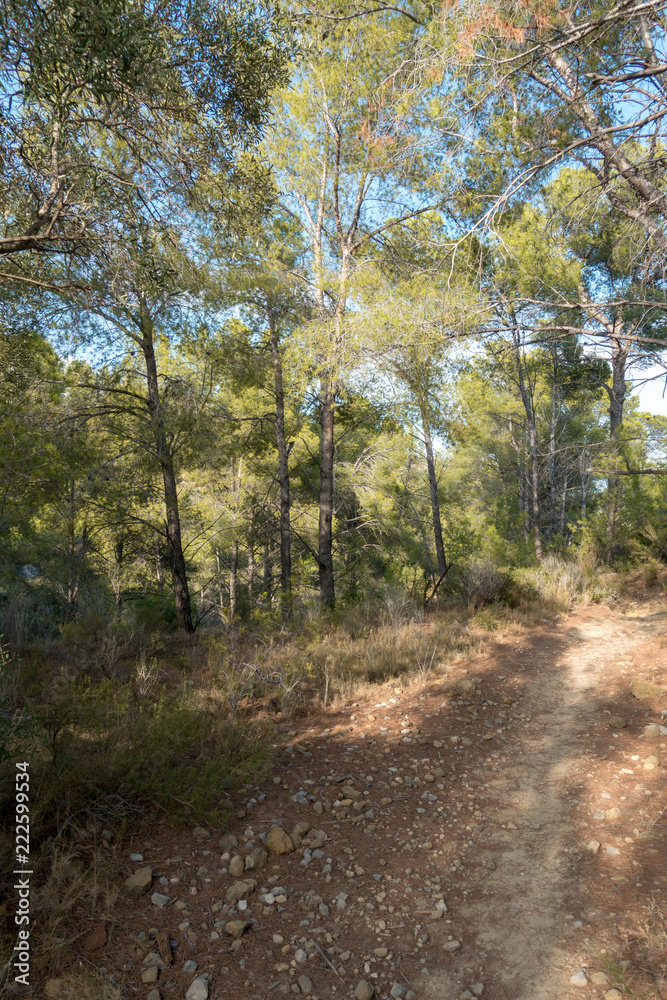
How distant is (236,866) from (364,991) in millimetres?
918

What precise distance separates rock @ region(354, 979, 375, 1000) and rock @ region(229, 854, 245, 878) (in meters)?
0.85

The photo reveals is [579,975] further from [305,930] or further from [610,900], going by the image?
[305,930]

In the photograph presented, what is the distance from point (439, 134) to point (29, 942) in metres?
6.97

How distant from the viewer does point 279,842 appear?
3020 mm

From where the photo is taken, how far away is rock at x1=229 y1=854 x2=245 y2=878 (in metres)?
2.79

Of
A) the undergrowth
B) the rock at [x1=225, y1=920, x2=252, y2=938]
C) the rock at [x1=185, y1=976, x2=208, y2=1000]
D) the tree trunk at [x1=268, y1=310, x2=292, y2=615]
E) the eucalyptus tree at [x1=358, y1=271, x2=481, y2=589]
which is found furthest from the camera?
the tree trunk at [x1=268, y1=310, x2=292, y2=615]

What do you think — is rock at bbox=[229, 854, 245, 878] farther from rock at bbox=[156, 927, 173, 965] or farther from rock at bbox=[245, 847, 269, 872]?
rock at bbox=[156, 927, 173, 965]

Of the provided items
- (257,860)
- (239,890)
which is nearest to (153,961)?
(239,890)

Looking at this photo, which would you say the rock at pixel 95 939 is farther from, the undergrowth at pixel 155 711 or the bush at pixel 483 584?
the bush at pixel 483 584

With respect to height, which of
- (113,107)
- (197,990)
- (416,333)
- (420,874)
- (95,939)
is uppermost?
(113,107)

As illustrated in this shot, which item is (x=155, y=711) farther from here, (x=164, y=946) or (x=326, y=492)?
(x=326, y=492)

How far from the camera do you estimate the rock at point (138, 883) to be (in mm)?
2574

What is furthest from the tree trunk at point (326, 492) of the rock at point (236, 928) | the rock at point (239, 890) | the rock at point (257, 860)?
the rock at point (236, 928)

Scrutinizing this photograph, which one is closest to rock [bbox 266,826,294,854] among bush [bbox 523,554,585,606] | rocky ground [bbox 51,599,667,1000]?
rocky ground [bbox 51,599,667,1000]
